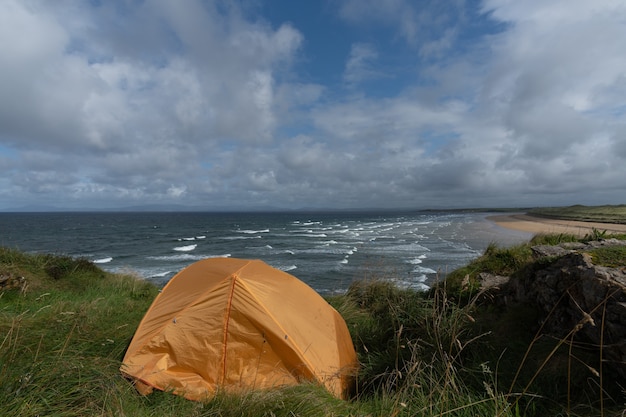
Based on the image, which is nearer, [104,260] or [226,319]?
[226,319]

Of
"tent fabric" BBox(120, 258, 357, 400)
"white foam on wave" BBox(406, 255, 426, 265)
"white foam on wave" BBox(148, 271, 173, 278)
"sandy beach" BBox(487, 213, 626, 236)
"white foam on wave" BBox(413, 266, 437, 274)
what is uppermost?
"tent fabric" BBox(120, 258, 357, 400)

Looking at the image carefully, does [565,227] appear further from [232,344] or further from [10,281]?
[10,281]

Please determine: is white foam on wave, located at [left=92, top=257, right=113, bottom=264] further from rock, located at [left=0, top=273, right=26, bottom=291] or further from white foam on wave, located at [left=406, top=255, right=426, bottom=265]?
white foam on wave, located at [left=406, top=255, right=426, bottom=265]

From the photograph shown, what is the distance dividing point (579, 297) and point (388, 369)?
242cm

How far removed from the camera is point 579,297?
3.80 m

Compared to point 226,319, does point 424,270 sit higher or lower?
lower

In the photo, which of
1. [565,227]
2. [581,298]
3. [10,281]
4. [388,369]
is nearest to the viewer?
[581,298]

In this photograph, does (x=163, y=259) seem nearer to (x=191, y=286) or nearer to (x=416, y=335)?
(x=191, y=286)

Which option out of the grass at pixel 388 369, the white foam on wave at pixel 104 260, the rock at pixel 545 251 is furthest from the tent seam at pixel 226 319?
the white foam on wave at pixel 104 260

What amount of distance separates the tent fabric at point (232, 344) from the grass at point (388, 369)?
1.02 ft

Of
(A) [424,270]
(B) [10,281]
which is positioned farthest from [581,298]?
(A) [424,270]

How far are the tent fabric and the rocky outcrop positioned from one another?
272 cm

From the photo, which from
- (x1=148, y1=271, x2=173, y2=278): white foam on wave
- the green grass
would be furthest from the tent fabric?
the green grass

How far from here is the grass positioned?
2.69m
